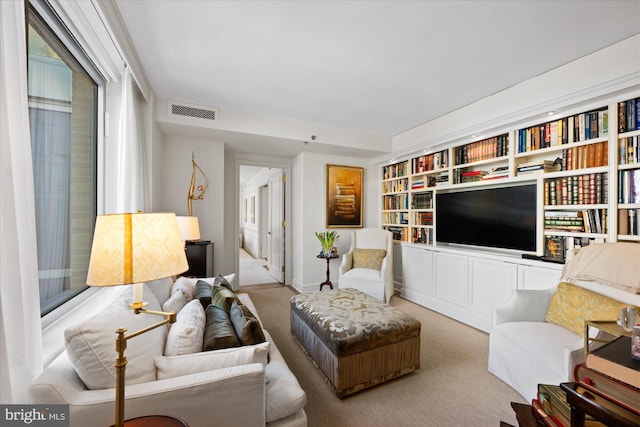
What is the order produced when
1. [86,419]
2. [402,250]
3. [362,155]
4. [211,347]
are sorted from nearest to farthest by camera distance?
[86,419]
[211,347]
[402,250]
[362,155]

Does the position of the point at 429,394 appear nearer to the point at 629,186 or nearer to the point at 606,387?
the point at 606,387

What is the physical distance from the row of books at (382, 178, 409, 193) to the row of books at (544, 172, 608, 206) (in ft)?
6.20

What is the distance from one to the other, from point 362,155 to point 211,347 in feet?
12.9

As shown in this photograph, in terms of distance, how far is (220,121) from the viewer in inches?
128

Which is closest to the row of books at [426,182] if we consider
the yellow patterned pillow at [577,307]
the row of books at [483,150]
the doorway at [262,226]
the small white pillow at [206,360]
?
the row of books at [483,150]

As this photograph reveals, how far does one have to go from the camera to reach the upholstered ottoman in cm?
178

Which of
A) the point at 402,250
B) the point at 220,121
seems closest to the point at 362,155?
the point at 402,250

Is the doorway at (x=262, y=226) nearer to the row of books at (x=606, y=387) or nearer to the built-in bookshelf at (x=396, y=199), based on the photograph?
the built-in bookshelf at (x=396, y=199)

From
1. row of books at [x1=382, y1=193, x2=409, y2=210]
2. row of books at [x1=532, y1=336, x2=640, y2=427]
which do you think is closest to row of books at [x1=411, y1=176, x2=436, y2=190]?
row of books at [x1=382, y1=193, x2=409, y2=210]

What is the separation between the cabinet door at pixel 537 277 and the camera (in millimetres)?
2300

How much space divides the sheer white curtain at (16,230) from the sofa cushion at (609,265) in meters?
3.17

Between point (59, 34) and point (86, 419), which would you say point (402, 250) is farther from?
point (59, 34)

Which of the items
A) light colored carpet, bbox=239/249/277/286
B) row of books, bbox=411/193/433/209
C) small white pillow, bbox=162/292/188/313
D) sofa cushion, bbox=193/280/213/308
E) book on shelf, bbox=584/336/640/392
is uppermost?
row of books, bbox=411/193/433/209

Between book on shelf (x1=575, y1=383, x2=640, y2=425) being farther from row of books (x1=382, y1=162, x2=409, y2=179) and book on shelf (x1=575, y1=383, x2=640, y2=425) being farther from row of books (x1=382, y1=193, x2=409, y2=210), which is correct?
row of books (x1=382, y1=162, x2=409, y2=179)
